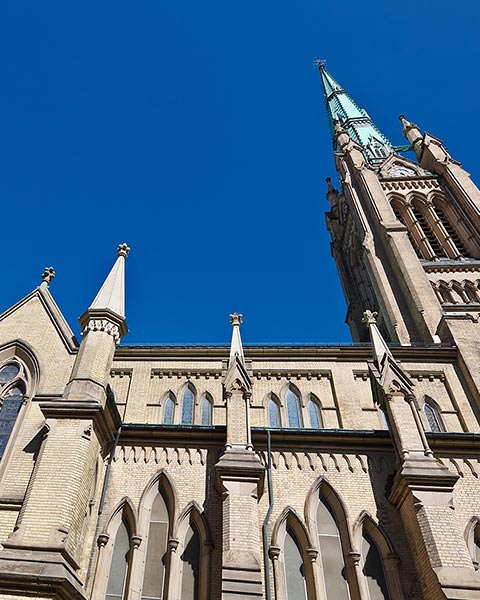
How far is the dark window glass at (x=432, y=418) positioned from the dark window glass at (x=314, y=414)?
358 centimetres

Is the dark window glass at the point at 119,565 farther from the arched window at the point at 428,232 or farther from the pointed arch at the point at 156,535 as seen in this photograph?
the arched window at the point at 428,232

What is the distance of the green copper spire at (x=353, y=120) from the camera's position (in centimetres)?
4658

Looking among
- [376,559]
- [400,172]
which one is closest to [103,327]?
[376,559]

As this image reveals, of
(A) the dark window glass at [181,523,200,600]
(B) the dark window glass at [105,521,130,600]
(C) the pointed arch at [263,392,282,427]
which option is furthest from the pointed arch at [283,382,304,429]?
(B) the dark window glass at [105,521,130,600]

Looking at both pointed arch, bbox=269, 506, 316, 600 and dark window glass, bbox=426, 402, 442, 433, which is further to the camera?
dark window glass, bbox=426, 402, 442, 433

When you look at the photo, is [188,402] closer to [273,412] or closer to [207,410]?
[207,410]

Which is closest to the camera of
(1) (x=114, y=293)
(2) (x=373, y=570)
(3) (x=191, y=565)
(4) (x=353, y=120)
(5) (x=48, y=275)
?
(2) (x=373, y=570)

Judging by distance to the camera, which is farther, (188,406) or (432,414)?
(188,406)

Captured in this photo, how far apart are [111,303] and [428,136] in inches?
1254

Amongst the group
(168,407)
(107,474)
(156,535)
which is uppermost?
(168,407)

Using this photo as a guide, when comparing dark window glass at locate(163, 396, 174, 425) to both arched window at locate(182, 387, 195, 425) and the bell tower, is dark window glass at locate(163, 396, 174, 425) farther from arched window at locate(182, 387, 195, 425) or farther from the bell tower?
the bell tower

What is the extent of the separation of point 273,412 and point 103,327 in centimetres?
638

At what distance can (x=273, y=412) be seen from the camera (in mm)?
15508

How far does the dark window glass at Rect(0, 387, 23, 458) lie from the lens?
44.7 ft
